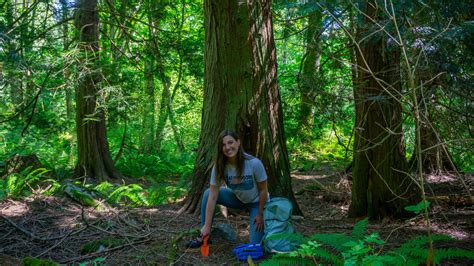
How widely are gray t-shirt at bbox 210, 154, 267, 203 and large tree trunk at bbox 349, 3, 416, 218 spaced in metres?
1.50

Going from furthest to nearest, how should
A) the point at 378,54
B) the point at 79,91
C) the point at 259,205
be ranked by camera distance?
the point at 79,91 < the point at 378,54 < the point at 259,205

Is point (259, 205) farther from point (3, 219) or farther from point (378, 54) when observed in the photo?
point (3, 219)

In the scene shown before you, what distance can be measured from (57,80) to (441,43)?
810 cm

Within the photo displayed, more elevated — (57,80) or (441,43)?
(57,80)

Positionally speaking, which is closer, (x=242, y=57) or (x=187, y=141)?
(x=242, y=57)

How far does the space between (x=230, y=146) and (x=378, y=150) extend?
2.13 m

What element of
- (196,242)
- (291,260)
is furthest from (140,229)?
(291,260)

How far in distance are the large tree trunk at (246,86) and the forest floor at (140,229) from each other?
71 centimetres

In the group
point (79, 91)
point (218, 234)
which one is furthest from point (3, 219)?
point (79, 91)

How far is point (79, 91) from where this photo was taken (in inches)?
374

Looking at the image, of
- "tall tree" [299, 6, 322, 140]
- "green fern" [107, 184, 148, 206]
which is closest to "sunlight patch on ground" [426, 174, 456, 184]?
"tall tree" [299, 6, 322, 140]

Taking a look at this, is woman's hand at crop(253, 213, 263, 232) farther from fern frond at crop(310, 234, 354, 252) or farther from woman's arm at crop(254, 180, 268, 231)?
fern frond at crop(310, 234, 354, 252)

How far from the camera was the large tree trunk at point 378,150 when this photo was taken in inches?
207

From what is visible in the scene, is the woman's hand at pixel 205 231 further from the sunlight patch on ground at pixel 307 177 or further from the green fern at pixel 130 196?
the sunlight patch on ground at pixel 307 177
